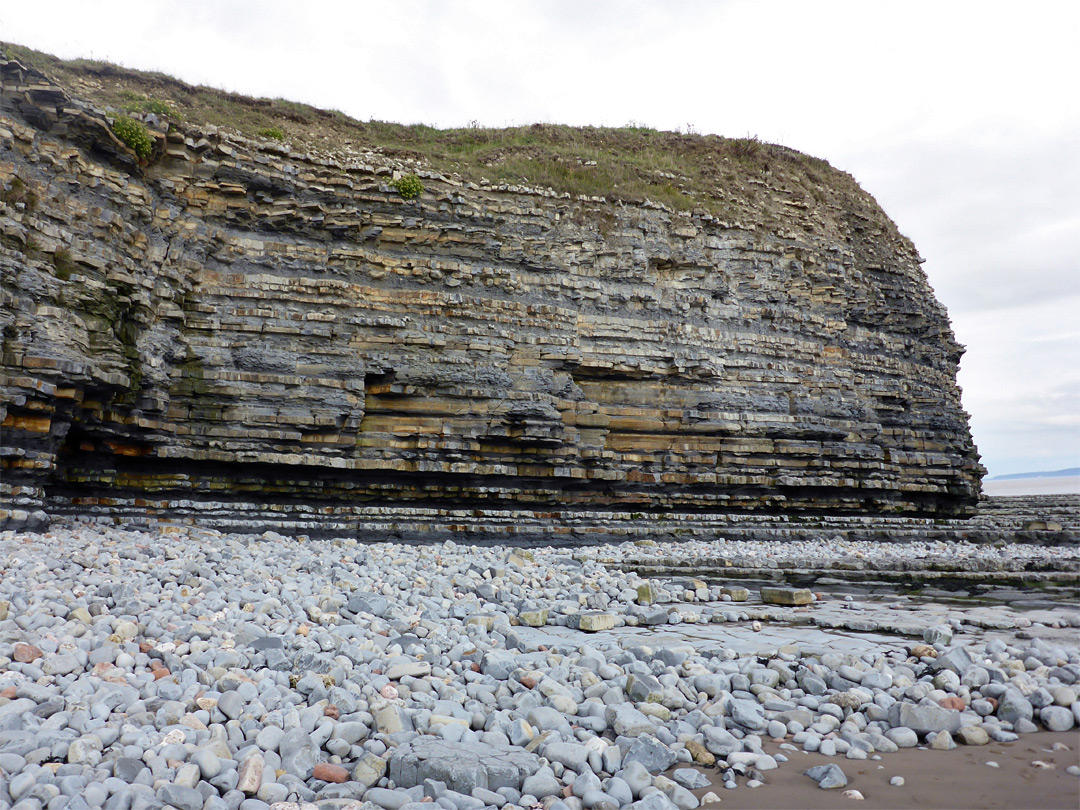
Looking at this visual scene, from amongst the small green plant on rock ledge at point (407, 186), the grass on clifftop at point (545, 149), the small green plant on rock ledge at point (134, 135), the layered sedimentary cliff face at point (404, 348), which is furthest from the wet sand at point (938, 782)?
the grass on clifftop at point (545, 149)

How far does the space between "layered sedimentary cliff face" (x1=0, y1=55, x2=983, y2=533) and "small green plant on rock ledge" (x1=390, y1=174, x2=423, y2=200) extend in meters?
0.16

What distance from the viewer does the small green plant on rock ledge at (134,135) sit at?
39.5ft

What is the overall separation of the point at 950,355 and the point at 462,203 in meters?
17.2

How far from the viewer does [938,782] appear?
306 cm

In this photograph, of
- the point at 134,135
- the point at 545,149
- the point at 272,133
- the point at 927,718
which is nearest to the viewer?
the point at 927,718

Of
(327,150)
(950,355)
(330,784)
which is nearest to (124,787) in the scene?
(330,784)

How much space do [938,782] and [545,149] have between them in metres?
18.1

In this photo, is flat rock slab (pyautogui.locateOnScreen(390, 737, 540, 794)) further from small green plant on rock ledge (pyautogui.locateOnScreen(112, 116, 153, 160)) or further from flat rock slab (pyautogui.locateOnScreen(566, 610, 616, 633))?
small green plant on rock ledge (pyautogui.locateOnScreen(112, 116, 153, 160))

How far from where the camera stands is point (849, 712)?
3863 millimetres

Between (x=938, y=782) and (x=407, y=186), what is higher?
(x=407, y=186)

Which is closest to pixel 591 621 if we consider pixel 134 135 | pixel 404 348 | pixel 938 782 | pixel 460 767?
pixel 460 767

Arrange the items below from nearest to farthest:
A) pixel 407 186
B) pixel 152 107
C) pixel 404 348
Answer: pixel 152 107 → pixel 404 348 → pixel 407 186

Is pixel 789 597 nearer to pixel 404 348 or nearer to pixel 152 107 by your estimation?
pixel 404 348

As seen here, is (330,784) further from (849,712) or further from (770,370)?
(770,370)
